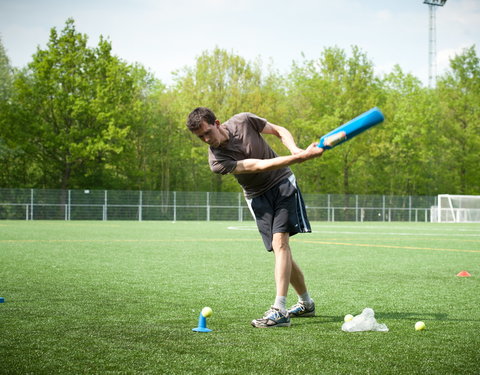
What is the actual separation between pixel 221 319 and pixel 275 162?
155 centimetres

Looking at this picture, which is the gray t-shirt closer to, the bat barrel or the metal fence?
the bat barrel

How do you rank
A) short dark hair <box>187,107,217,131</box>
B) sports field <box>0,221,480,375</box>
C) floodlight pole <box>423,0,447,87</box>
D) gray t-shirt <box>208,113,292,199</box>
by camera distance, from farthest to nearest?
floodlight pole <box>423,0,447,87</box> → gray t-shirt <box>208,113,292,199</box> → short dark hair <box>187,107,217,131</box> → sports field <box>0,221,480,375</box>

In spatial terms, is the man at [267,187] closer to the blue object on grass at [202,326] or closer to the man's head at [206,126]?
the man's head at [206,126]

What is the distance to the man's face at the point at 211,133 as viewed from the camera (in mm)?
5290

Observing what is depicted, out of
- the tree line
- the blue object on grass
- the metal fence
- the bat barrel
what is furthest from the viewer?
the tree line

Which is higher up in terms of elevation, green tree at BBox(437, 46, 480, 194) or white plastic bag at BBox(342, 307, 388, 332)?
green tree at BBox(437, 46, 480, 194)

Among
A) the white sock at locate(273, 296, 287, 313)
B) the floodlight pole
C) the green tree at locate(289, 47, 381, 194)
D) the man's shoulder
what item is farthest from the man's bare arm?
the floodlight pole

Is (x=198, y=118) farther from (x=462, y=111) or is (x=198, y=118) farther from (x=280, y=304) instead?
(x=462, y=111)

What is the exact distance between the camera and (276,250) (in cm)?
569

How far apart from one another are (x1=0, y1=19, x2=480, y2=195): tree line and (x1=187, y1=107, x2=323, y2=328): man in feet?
130

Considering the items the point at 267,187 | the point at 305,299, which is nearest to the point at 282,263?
the point at 305,299

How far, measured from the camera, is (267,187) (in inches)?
228

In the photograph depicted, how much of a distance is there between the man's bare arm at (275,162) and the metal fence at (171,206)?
3871 cm

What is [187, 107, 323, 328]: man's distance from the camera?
5398mm
